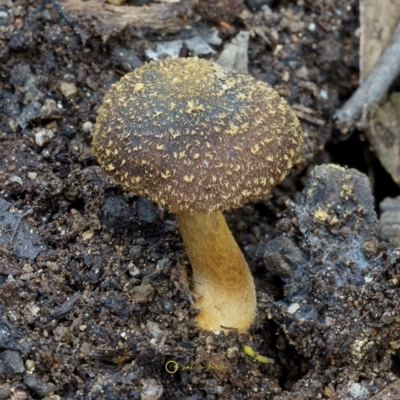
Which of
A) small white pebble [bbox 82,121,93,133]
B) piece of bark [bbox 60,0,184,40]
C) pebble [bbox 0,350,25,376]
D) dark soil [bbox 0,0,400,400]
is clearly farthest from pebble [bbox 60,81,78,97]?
pebble [bbox 0,350,25,376]

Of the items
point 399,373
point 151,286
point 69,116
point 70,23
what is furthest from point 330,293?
point 70,23

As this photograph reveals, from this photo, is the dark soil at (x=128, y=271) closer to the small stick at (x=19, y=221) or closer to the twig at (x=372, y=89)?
the small stick at (x=19, y=221)

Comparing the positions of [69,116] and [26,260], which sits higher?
[69,116]

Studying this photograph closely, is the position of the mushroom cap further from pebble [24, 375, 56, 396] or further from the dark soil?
pebble [24, 375, 56, 396]

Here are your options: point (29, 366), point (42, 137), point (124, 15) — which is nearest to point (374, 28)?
point (124, 15)

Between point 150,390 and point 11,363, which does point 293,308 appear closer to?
point 150,390

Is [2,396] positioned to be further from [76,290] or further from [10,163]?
[10,163]
